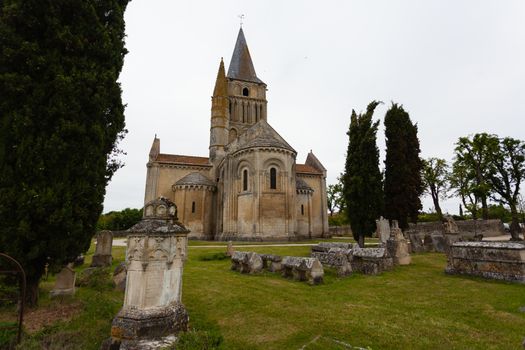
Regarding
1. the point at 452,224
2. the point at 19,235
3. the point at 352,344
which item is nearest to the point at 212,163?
the point at 452,224

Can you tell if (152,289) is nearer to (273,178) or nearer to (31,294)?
(31,294)

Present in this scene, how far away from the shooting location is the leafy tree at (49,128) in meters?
5.80

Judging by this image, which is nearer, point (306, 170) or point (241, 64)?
point (306, 170)

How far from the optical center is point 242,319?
17.2ft

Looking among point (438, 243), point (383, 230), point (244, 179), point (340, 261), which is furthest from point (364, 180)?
point (244, 179)

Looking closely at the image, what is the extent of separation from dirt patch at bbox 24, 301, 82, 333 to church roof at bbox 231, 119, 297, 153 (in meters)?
20.6

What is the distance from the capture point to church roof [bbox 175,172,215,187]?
29984 mm

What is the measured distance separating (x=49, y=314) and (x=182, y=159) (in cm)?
2993

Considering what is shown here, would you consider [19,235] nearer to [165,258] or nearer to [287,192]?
[165,258]

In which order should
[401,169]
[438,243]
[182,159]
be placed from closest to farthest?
[438,243], [401,169], [182,159]

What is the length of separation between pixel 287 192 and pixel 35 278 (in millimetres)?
21003

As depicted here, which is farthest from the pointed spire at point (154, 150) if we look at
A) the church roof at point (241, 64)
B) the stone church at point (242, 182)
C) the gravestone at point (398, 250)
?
the gravestone at point (398, 250)

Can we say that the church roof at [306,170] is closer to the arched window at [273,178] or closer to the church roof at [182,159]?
the arched window at [273,178]

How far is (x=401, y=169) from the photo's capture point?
18578 millimetres
